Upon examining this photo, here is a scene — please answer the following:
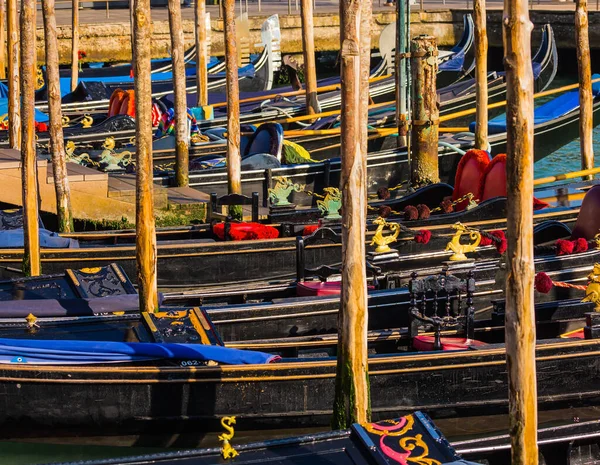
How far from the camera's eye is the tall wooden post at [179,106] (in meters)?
13.5

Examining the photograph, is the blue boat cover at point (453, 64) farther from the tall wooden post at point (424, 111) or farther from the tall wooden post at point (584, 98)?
the tall wooden post at point (424, 111)

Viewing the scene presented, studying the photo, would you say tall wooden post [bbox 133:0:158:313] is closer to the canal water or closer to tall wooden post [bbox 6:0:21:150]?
the canal water

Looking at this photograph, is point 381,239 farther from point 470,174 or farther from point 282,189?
point 282,189

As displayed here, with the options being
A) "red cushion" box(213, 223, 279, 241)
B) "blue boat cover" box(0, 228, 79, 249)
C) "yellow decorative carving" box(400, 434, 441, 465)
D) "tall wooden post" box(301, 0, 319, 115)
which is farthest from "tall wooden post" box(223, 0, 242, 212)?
"yellow decorative carving" box(400, 434, 441, 465)

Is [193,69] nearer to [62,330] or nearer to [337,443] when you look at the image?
[62,330]

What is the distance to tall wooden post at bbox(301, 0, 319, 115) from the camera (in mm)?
16625

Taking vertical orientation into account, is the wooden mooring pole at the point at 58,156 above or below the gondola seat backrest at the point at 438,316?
above

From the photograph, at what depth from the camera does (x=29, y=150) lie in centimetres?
979

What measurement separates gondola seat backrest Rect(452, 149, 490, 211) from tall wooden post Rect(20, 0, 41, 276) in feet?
13.1

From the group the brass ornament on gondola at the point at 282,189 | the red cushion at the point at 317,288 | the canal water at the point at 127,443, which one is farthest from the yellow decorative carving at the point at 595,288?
the brass ornament on gondola at the point at 282,189

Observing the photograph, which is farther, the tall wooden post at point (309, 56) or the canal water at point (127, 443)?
the tall wooden post at point (309, 56)

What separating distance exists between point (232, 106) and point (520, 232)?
7.26 m

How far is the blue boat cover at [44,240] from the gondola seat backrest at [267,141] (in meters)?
4.16

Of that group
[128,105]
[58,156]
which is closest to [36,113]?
[128,105]
